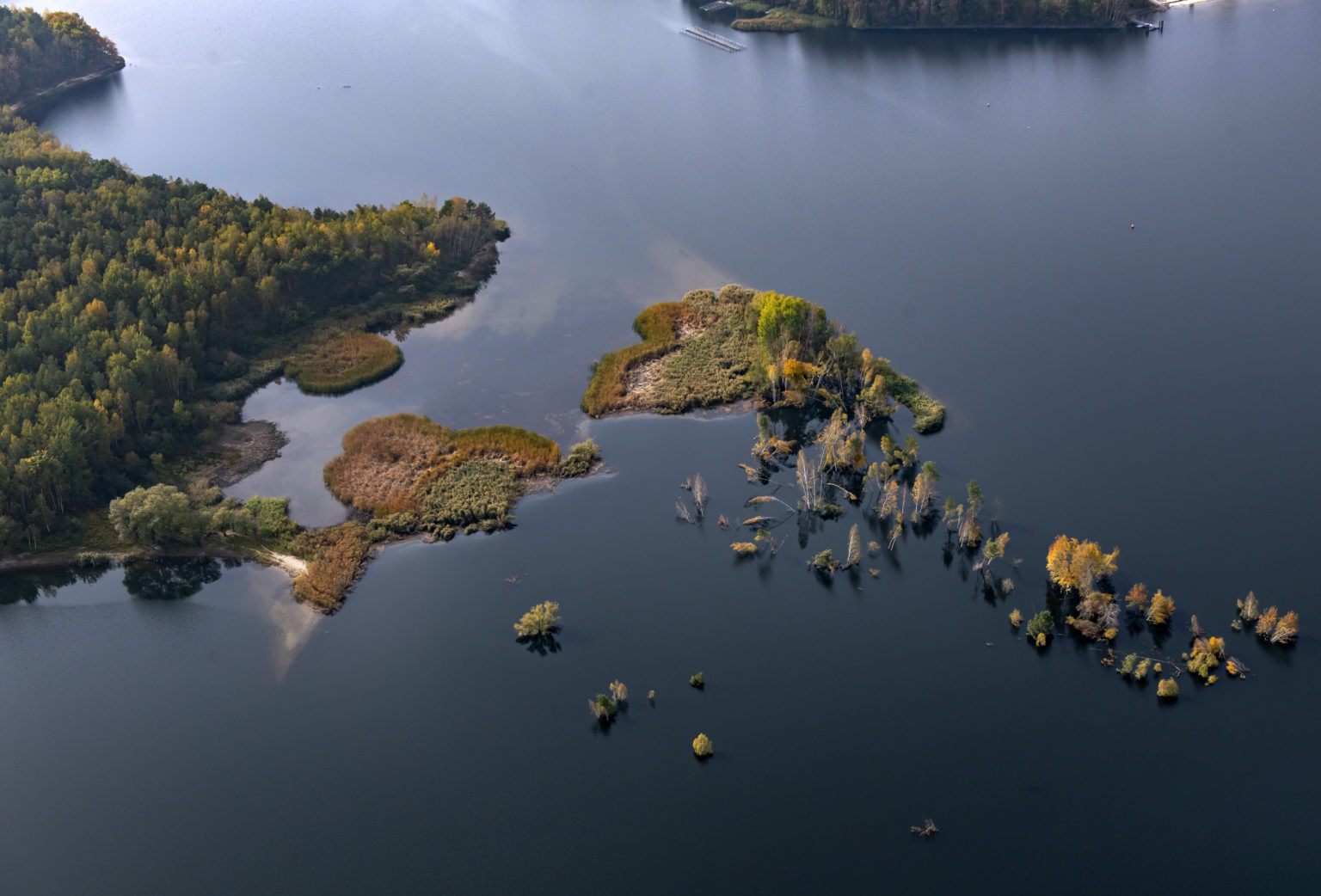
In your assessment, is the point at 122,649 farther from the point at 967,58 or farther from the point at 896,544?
the point at 967,58

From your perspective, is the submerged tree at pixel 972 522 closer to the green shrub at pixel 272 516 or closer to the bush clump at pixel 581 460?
the bush clump at pixel 581 460

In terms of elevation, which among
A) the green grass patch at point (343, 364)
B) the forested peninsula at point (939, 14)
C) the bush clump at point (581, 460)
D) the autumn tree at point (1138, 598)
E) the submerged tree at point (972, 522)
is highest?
the forested peninsula at point (939, 14)

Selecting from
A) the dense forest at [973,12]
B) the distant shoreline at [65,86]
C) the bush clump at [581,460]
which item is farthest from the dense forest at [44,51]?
the bush clump at [581,460]

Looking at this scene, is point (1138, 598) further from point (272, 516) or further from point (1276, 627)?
point (272, 516)

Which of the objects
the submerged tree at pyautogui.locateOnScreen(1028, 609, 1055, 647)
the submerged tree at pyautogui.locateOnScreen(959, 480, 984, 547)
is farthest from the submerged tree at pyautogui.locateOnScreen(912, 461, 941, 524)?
the submerged tree at pyautogui.locateOnScreen(1028, 609, 1055, 647)

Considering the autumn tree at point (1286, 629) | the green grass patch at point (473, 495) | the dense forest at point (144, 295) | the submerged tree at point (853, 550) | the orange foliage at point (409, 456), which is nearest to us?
the autumn tree at point (1286, 629)

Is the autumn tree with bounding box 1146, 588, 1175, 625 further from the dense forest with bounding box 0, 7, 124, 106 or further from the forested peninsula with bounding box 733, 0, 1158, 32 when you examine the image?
the dense forest with bounding box 0, 7, 124, 106
